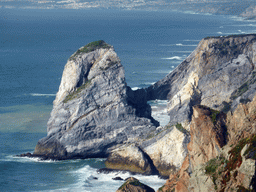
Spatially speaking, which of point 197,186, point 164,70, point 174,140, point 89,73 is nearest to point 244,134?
point 197,186

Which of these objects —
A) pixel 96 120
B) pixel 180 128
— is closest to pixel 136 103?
pixel 96 120

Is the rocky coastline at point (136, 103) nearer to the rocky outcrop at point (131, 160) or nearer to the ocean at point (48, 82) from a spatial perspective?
the rocky outcrop at point (131, 160)

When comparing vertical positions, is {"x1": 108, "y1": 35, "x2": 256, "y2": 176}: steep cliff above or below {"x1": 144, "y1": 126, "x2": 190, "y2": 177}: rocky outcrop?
above

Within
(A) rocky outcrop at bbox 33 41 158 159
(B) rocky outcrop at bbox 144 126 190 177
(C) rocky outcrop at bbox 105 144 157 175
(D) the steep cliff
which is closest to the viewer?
(B) rocky outcrop at bbox 144 126 190 177

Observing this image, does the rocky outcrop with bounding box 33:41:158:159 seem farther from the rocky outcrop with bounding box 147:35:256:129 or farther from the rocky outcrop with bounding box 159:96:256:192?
the rocky outcrop with bounding box 159:96:256:192

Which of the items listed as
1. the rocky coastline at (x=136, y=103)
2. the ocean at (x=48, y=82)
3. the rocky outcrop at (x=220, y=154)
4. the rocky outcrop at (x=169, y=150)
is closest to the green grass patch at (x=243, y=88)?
the rocky coastline at (x=136, y=103)

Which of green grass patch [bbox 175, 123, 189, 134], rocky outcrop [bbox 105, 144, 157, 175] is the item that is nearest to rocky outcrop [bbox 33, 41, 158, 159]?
rocky outcrop [bbox 105, 144, 157, 175]

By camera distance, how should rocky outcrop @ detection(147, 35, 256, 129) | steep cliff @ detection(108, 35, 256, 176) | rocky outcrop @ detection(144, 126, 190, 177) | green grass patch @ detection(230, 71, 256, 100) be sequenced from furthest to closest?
rocky outcrop @ detection(147, 35, 256, 129)
green grass patch @ detection(230, 71, 256, 100)
steep cliff @ detection(108, 35, 256, 176)
rocky outcrop @ detection(144, 126, 190, 177)
